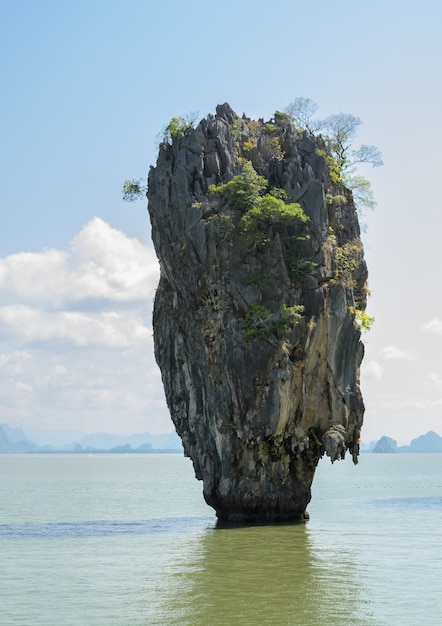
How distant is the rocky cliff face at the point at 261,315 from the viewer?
3559 centimetres

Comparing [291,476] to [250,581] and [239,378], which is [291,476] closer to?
[239,378]

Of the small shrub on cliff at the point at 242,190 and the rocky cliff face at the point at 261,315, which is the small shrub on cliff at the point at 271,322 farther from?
the small shrub on cliff at the point at 242,190

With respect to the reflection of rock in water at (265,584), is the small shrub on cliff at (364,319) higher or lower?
higher

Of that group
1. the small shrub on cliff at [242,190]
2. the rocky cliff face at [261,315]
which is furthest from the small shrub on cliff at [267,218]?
the small shrub on cliff at [242,190]

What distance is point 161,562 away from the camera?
28.0 m

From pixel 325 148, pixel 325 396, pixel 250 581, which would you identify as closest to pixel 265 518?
pixel 325 396

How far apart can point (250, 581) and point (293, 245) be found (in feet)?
53.2

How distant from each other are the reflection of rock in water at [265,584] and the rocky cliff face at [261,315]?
378 centimetres

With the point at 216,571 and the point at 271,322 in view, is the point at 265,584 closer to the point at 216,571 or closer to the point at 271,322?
the point at 216,571

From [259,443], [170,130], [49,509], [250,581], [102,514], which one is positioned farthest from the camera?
[49,509]

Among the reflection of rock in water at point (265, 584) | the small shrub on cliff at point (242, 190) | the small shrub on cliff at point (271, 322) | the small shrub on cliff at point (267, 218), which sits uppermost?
the small shrub on cliff at point (242, 190)

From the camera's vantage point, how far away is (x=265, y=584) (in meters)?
24.0

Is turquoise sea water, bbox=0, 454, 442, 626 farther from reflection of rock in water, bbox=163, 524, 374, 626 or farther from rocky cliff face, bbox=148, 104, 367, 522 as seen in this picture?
rocky cliff face, bbox=148, 104, 367, 522

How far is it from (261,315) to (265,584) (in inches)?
540
